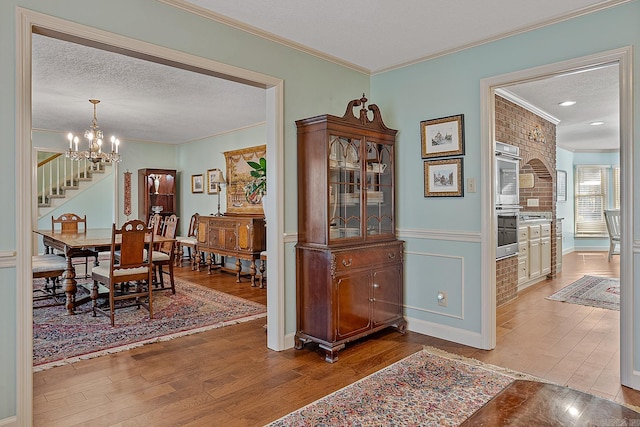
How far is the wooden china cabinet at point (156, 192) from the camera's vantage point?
807cm

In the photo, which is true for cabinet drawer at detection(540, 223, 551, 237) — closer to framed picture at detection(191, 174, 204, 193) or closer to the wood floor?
the wood floor

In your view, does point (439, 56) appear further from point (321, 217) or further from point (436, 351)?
point (436, 351)

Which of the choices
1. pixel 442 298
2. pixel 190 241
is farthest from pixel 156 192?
pixel 442 298

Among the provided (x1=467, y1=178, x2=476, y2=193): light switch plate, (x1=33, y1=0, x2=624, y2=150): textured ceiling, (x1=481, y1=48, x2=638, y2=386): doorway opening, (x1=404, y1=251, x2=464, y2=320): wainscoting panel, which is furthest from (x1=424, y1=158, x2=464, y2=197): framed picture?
(x1=33, y1=0, x2=624, y2=150): textured ceiling

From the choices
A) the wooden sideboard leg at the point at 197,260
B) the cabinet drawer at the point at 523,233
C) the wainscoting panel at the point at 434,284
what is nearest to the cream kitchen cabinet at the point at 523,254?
the cabinet drawer at the point at 523,233

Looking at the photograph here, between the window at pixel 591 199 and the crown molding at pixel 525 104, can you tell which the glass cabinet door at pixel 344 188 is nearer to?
the crown molding at pixel 525 104

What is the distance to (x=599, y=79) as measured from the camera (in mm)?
4270

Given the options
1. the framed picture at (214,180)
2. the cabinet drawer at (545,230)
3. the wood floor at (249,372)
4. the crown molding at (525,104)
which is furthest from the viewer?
the framed picture at (214,180)

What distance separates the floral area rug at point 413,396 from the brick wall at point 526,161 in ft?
6.78

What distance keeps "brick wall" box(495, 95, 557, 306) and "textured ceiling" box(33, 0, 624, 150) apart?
0.82 ft

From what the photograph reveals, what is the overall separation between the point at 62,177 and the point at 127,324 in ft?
19.4

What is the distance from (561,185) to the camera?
891 centimetres

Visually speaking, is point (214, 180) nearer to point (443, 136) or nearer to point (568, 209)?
point (443, 136)

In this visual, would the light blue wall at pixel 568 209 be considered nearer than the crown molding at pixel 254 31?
No
